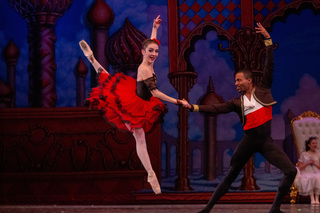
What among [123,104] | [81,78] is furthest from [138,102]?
[81,78]

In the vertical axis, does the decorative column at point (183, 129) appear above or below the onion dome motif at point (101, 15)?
below

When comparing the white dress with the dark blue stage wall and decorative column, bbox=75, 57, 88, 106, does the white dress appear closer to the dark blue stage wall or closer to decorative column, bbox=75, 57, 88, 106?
the dark blue stage wall

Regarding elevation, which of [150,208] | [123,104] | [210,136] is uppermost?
[123,104]

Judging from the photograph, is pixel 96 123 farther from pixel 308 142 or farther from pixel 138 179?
pixel 308 142

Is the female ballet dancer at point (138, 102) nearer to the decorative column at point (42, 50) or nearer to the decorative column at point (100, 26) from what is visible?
the decorative column at point (100, 26)

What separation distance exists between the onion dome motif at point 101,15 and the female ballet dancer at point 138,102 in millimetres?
1985

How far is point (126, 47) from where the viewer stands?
Result: 7.06 m

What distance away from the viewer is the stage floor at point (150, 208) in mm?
6188

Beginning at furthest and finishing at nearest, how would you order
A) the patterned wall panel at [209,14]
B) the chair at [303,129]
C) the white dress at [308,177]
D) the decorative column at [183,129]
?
1. the patterned wall panel at [209,14]
2. the decorative column at [183,129]
3. the chair at [303,129]
4. the white dress at [308,177]

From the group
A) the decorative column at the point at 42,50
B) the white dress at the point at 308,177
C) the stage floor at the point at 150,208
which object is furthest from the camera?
the decorative column at the point at 42,50

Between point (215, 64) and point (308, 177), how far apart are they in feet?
6.17

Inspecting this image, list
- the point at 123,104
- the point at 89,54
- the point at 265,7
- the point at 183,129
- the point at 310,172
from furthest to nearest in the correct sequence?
the point at 265,7 → the point at 183,129 → the point at 310,172 → the point at 89,54 → the point at 123,104

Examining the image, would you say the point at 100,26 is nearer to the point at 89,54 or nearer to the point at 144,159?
the point at 89,54

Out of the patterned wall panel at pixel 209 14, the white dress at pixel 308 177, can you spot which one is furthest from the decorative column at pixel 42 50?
the white dress at pixel 308 177
